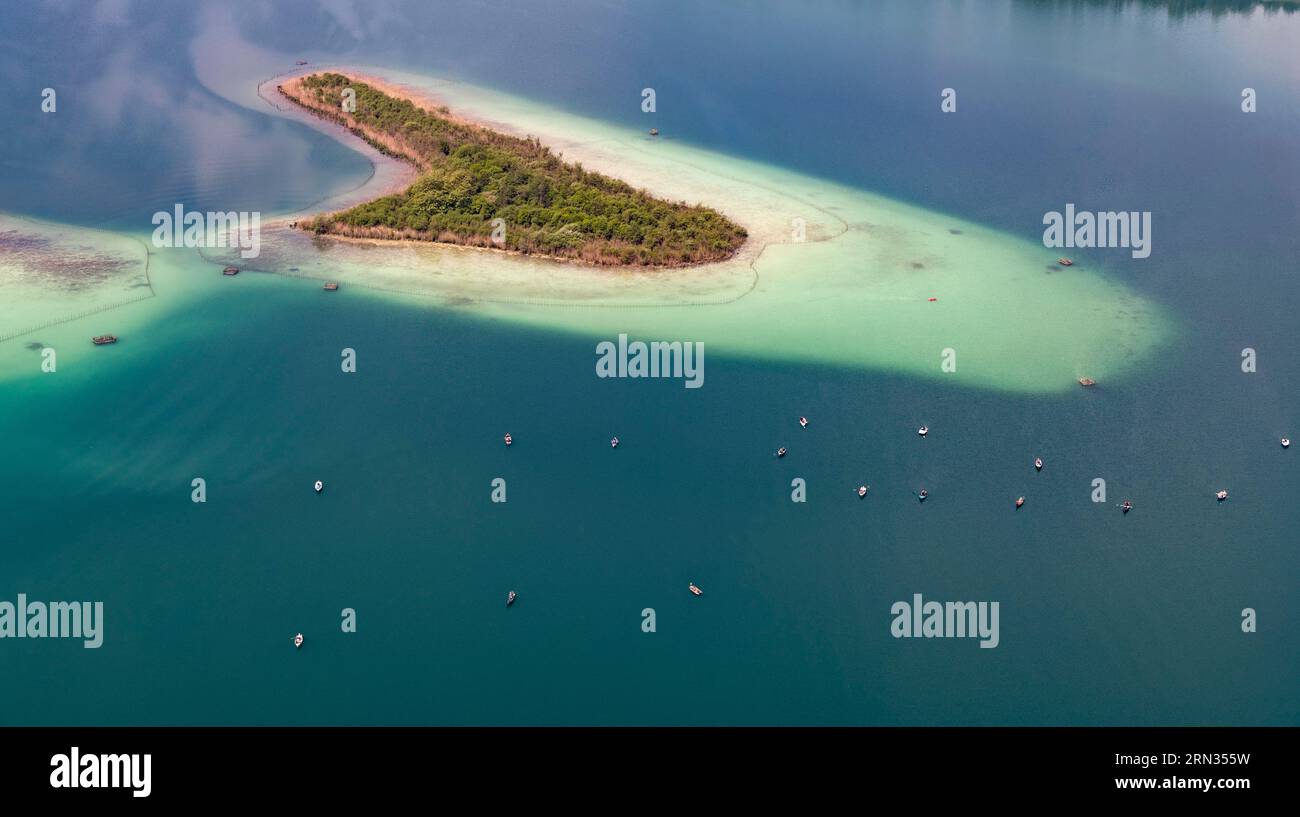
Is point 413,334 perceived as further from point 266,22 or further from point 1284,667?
point 266,22

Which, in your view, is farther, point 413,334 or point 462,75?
point 462,75

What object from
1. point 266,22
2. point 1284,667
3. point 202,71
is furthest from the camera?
point 266,22

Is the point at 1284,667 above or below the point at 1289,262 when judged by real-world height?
below

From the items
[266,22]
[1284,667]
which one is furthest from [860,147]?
[266,22]

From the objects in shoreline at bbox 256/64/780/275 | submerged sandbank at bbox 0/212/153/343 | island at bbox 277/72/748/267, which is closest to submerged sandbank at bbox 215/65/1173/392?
shoreline at bbox 256/64/780/275

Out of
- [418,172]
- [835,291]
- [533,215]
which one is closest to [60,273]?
[418,172]

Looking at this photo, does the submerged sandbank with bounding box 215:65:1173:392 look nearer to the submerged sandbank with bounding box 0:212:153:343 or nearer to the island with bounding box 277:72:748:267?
the island with bounding box 277:72:748:267

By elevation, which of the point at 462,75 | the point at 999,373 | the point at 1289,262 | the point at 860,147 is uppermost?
the point at 462,75

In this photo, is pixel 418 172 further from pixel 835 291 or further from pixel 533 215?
pixel 835 291

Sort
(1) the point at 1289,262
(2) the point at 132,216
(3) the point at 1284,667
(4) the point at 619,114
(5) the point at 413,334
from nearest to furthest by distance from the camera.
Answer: (3) the point at 1284,667
(5) the point at 413,334
(1) the point at 1289,262
(2) the point at 132,216
(4) the point at 619,114
